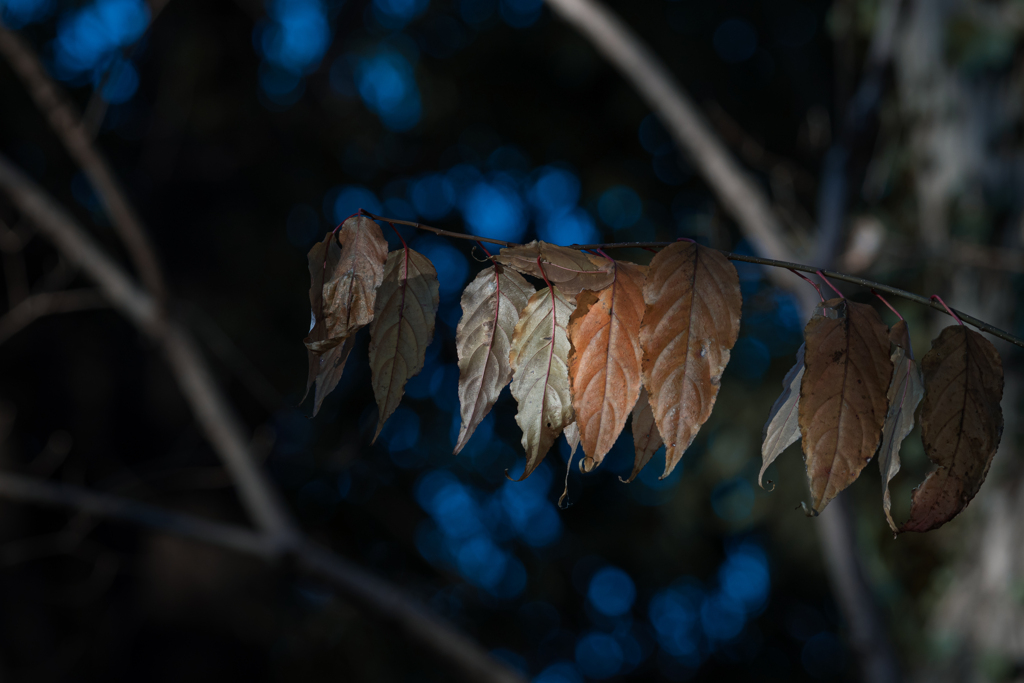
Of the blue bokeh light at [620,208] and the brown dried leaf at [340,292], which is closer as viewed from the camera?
the brown dried leaf at [340,292]

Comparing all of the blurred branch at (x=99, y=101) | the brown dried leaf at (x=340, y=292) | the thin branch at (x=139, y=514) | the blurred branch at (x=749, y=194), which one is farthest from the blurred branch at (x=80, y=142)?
the brown dried leaf at (x=340, y=292)

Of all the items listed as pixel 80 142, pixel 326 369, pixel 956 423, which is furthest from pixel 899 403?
pixel 80 142

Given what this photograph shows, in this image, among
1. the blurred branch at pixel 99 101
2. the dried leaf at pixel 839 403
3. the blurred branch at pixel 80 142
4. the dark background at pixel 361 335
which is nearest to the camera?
the dried leaf at pixel 839 403

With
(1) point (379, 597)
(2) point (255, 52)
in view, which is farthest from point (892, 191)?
(2) point (255, 52)

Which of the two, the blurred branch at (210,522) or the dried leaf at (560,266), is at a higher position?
the dried leaf at (560,266)

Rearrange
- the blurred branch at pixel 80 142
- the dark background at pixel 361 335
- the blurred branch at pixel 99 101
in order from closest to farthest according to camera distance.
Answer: the blurred branch at pixel 80 142 < the blurred branch at pixel 99 101 < the dark background at pixel 361 335

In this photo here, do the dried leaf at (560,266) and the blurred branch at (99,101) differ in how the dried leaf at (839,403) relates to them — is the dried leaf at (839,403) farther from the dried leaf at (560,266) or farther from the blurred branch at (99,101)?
the blurred branch at (99,101)

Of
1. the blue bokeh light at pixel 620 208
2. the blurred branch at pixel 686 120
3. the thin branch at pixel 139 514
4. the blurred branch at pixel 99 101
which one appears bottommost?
the thin branch at pixel 139 514

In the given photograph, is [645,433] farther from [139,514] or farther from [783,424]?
[139,514]
